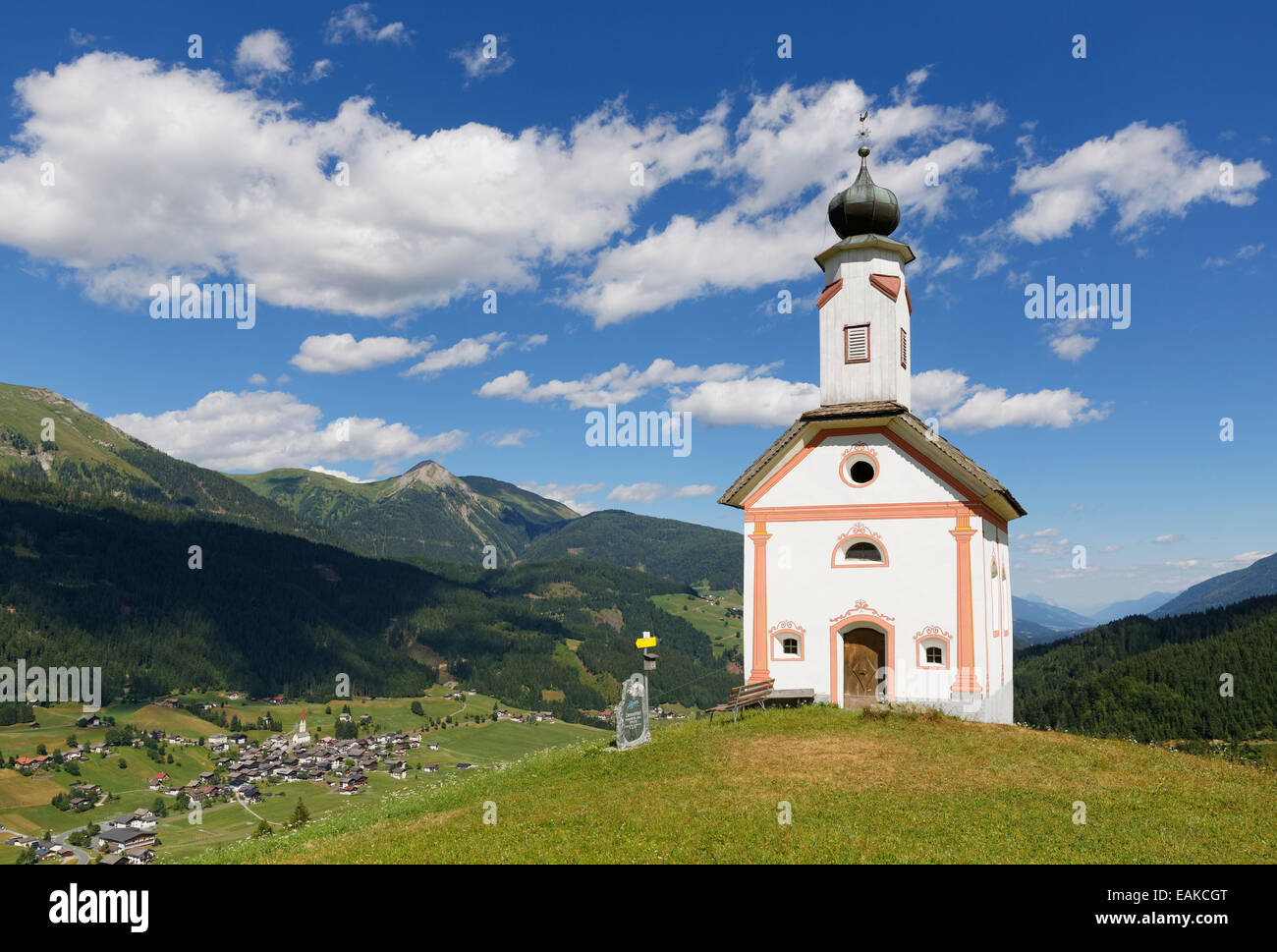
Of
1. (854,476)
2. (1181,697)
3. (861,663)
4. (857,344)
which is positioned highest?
(857,344)

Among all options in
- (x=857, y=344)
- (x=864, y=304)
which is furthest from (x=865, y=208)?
(x=857, y=344)

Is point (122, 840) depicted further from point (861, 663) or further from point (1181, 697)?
point (1181, 697)

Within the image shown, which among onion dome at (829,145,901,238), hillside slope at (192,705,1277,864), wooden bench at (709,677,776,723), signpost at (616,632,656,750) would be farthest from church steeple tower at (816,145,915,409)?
signpost at (616,632,656,750)

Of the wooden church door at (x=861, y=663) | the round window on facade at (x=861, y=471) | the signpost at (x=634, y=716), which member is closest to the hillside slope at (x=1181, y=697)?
the wooden church door at (x=861, y=663)

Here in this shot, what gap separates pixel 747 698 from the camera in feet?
88.8

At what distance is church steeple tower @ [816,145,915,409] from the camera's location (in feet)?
97.5

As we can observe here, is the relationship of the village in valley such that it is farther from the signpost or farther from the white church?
the signpost

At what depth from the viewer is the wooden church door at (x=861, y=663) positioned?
27.6 meters

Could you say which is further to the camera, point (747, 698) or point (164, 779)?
point (164, 779)

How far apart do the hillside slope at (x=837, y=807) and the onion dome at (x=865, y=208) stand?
18.9m

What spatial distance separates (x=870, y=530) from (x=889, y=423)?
3.98 metres

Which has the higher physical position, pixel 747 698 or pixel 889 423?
pixel 889 423

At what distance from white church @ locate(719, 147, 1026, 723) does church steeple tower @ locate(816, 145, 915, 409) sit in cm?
5
